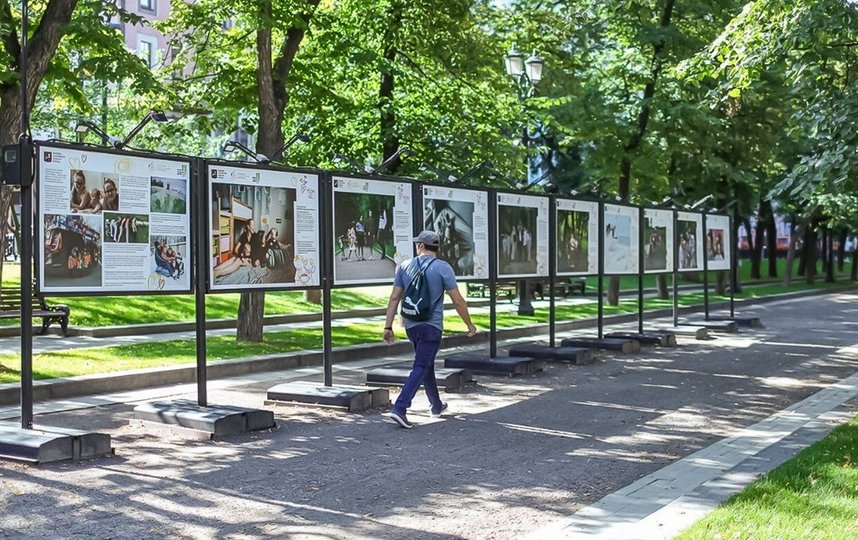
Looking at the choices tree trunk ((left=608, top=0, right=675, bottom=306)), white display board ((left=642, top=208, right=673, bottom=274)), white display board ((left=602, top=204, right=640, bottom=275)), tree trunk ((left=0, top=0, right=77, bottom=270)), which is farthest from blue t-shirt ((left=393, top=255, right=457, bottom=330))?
tree trunk ((left=608, top=0, right=675, bottom=306))

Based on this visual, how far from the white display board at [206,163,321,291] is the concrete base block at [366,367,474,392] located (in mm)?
2075

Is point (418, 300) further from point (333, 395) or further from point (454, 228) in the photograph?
point (454, 228)

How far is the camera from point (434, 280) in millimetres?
10266

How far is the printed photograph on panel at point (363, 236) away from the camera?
12.0 meters

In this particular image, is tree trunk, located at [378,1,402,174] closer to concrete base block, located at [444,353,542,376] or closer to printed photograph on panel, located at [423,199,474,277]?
printed photograph on panel, located at [423,199,474,277]

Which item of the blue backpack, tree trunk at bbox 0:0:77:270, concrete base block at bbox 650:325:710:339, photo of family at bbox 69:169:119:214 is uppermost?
tree trunk at bbox 0:0:77:270

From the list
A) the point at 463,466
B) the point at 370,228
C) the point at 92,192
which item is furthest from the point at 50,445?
the point at 370,228

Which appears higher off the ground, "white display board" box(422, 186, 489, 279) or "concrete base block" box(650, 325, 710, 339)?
"white display board" box(422, 186, 489, 279)

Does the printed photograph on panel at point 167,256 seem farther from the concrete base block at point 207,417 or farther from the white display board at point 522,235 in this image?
the white display board at point 522,235

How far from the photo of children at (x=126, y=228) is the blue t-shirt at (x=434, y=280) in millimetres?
2408

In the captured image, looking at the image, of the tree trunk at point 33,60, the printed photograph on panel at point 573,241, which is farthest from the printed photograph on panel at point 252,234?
the printed photograph on panel at point 573,241

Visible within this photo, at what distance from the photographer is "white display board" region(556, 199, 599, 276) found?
1694 centimetres

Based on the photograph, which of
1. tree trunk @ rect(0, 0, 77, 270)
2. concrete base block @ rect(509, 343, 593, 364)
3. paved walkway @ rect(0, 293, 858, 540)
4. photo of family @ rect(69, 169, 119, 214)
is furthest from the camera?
concrete base block @ rect(509, 343, 593, 364)

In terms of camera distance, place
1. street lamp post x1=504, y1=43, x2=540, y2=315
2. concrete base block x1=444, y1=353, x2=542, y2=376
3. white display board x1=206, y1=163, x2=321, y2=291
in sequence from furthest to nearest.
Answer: street lamp post x1=504, y1=43, x2=540, y2=315, concrete base block x1=444, y1=353, x2=542, y2=376, white display board x1=206, y1=163, x2=321, y2=291
